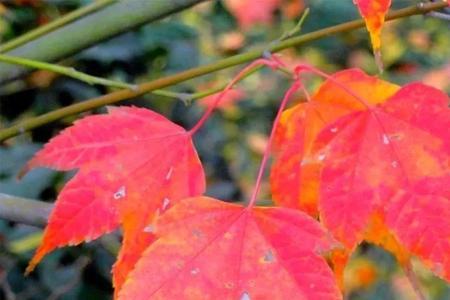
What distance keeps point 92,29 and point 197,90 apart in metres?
0.72

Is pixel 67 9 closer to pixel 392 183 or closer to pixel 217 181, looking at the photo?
pixel 217 181

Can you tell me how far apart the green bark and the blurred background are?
206mm

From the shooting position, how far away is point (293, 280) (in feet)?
2.45

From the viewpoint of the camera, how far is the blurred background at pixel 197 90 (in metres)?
1.50

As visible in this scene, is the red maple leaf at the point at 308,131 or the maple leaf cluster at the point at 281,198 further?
the red maple leaf at the point at 308,131

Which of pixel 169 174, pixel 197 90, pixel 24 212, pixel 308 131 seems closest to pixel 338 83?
pixel 308 131

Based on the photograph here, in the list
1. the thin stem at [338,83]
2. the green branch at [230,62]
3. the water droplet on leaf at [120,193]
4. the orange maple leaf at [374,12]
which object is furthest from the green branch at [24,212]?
the orange maple leaf at [374,12]

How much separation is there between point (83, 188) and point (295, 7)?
4.30ft

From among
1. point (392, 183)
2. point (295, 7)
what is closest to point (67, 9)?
point (295, 7)

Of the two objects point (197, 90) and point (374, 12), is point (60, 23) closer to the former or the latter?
point (374, 12)

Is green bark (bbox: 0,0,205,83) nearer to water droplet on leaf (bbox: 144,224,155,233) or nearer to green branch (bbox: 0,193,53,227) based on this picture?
green branch (bbox: 0,193,53,227)

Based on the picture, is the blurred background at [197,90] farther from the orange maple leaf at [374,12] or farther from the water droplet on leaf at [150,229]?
the water droplet on leaf at [150,229]

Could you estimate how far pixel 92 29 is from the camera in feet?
3.89

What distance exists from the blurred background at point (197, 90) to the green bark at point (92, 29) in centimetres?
21
